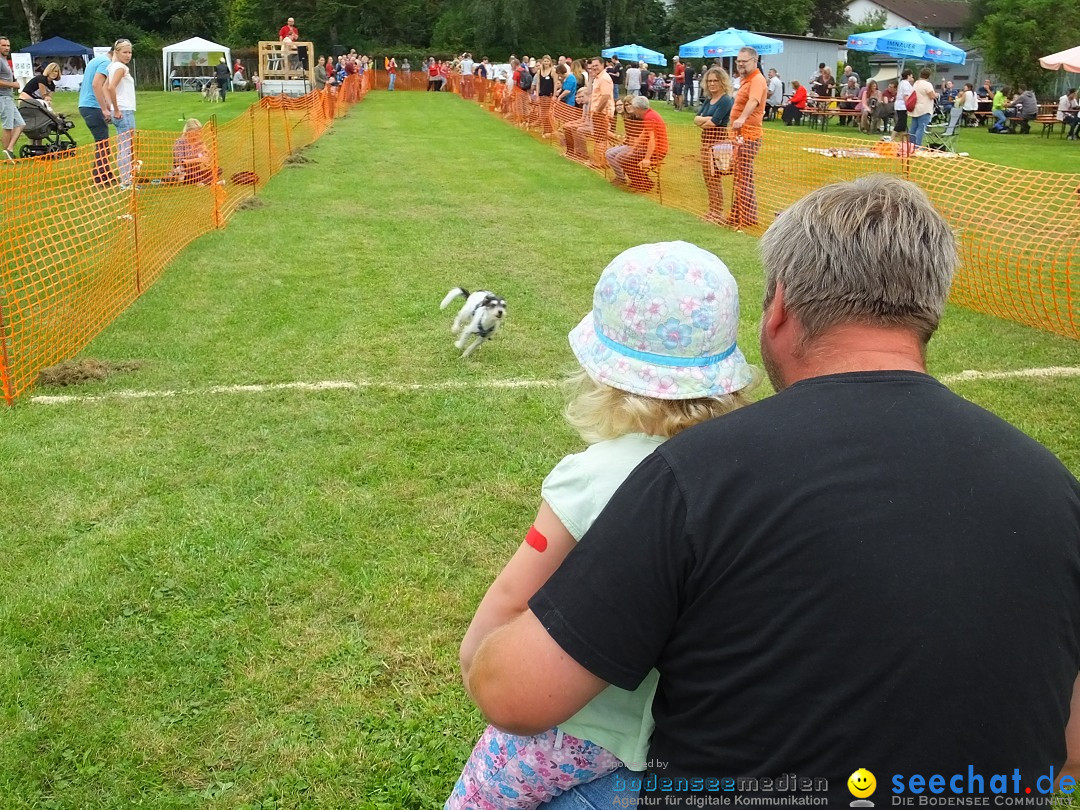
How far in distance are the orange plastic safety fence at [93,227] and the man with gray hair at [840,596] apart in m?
5.30

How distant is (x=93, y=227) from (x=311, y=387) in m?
4.39

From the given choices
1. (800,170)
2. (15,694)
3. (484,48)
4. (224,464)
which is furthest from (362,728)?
(484,48)

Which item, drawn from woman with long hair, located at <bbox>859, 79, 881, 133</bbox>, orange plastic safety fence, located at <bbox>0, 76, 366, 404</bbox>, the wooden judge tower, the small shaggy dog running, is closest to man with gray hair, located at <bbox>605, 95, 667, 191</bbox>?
orange plastic safety fence, located at <bbox>0, 76, 366, 404</bbox>

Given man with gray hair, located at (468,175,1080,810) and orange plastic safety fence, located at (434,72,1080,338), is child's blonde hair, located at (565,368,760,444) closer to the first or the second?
man with gray hair, located at (468,175,1080,810)

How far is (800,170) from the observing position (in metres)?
12.4

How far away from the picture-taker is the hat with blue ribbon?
163 centimetres

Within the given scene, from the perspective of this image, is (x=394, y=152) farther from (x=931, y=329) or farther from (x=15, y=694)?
(x=931, y=329)

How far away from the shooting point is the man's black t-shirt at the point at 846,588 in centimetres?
126

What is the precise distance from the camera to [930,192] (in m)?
9.56

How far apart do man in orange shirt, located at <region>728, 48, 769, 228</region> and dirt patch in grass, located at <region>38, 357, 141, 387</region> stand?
762cm

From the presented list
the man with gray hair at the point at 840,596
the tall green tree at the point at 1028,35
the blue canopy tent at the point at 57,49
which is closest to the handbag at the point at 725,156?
the man with gray hair at the point at 840,596

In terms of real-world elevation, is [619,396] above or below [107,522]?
above

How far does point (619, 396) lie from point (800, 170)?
11.6m

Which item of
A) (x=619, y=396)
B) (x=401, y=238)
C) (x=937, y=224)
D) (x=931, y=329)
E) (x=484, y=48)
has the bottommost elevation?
(x=401, y=238)
